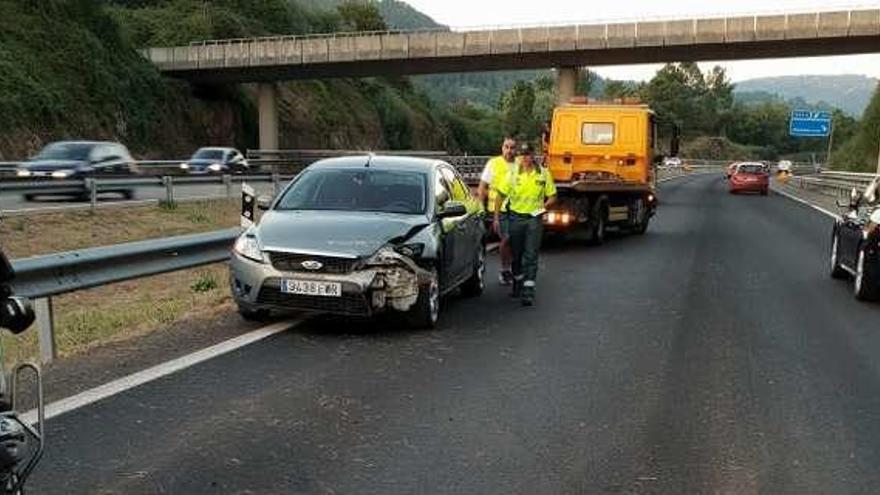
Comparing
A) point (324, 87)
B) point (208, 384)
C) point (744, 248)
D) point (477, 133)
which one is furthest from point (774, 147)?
point (208, 384)


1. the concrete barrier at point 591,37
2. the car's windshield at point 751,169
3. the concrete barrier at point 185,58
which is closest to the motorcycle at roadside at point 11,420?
the car's windshield at point 751,169

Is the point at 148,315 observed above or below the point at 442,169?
below

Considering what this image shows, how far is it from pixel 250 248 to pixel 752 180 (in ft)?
142

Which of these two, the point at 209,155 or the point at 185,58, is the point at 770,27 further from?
the point at 185,58

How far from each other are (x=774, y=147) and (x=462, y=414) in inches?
7678

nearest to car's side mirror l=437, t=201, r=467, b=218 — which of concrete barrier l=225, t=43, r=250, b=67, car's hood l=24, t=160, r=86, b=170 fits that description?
car's hood l=24, t=160, r=86, b=170

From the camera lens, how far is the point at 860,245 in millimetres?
11438

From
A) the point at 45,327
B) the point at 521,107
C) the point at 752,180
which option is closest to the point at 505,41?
the point at 752,180

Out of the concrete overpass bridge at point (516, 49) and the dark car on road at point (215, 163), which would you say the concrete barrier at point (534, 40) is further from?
the dark car on road at point (215, 163)

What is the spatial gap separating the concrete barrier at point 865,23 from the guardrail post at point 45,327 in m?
49.2

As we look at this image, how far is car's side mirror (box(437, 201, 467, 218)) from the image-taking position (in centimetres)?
941

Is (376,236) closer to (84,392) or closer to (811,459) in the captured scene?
(84,392)

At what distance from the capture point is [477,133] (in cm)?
11625

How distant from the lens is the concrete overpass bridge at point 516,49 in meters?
51.3
